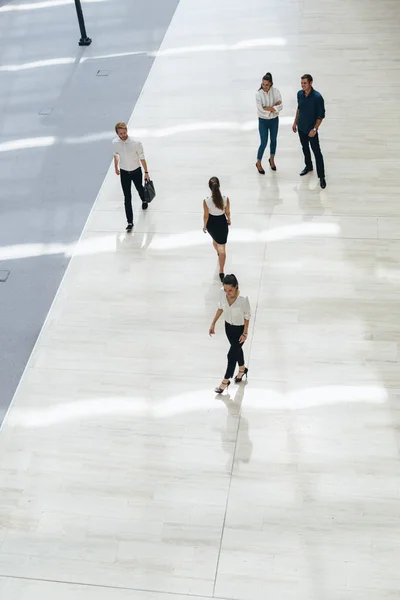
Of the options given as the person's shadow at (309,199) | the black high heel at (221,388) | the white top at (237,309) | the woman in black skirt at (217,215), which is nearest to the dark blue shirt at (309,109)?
the person's shadow at (309,199)

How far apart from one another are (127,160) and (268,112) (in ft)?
6.91

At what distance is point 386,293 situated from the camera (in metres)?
8.84

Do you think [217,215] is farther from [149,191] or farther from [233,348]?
[233,348]

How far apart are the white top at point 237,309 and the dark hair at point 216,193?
1.60 m

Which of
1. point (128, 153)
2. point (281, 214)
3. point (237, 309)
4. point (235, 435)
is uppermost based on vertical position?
point (128, 153)

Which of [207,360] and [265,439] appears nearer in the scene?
[265,439]

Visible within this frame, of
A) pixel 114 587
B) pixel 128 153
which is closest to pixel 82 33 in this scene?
pixel 128 153

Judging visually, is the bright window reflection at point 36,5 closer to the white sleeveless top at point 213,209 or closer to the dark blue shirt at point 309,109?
the dark blue shirt at point 309,109

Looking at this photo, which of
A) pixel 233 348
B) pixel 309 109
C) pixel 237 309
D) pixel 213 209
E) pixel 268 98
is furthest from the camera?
pixel 268 98

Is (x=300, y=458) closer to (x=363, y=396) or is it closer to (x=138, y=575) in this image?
(x=363, y=396)

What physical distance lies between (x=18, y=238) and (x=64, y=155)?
202cm

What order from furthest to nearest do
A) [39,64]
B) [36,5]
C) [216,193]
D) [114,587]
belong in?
[36,5], [39,64], [216,193], [114,587]

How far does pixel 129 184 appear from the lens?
9672 millimetres

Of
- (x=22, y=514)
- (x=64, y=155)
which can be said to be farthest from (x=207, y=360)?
(x=64, y=155)
